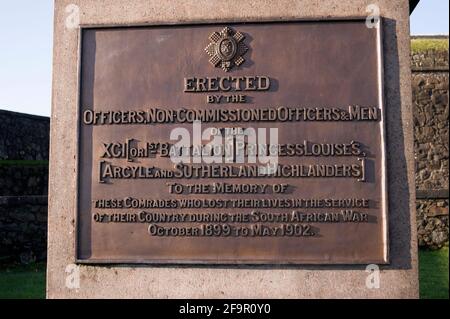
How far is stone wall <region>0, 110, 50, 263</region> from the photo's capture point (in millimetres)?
7430

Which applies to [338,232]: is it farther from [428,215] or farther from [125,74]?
[428,215]

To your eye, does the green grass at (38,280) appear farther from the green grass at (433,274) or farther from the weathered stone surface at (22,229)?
the weathered stone surface at (22,229)

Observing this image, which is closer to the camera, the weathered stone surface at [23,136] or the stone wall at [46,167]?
the stone wall at [46,167]

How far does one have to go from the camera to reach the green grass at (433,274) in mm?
5397

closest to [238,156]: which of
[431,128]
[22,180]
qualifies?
[22,180]

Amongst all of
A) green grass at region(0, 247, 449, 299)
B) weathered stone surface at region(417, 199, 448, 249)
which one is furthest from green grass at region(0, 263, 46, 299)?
weathered stone surface at region(417, 199, 448, 249)

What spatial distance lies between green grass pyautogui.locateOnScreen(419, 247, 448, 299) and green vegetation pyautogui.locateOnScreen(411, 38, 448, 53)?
4.77 m

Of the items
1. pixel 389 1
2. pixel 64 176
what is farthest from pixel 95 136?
pixel 389 1

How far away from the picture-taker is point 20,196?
25.1 ft

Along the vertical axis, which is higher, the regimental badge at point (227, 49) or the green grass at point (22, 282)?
the regimental badge at point (227, 49)

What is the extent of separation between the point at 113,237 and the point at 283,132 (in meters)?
1.59

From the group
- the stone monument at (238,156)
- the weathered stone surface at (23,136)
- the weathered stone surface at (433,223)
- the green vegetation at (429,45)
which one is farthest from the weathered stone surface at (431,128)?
the weathered stone surface at (23,136)

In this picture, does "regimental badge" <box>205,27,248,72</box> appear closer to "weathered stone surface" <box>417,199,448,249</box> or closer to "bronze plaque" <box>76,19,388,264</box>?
"bronze plaque" <box>76,19,388,264</box>

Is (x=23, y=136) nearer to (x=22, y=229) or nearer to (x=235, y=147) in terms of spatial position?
(x=22, y=229)
